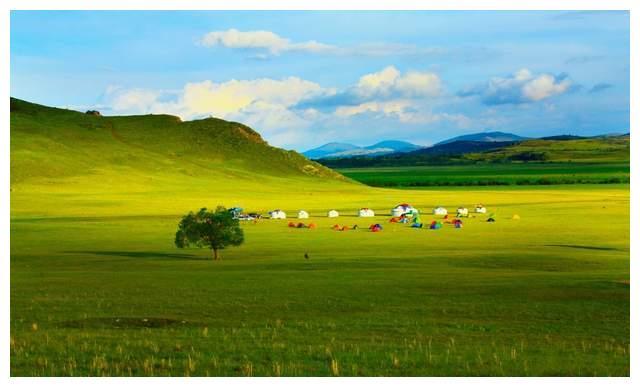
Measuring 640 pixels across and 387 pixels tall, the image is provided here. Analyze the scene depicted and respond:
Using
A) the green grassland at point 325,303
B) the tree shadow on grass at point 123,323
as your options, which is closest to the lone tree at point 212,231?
the green grassland at point 325,303

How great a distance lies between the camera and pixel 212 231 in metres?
68.8

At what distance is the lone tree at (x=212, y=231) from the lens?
2699 inches

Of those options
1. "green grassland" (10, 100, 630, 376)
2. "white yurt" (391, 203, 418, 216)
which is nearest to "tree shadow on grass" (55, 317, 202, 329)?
"green grassland" (10, 100, 630, 376)

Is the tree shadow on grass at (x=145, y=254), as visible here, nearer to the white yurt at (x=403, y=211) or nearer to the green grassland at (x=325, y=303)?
the green grassland at (x=325, y=303)

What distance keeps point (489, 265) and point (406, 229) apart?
38609mm

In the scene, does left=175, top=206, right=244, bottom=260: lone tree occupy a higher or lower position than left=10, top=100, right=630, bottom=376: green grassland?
higher

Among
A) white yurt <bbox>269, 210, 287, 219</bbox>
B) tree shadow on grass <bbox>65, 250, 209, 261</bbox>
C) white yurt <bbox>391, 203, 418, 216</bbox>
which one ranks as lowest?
tree shadow on grass <bbox>65, 250, 209, 261</bbox>

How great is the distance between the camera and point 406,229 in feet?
318

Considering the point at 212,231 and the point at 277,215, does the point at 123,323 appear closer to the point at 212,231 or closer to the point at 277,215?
the point at 212,231

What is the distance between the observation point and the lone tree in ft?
225

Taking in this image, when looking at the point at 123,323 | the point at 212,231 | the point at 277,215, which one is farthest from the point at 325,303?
the point at 277,215

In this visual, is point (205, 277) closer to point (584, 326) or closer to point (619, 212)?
point (584, 326)

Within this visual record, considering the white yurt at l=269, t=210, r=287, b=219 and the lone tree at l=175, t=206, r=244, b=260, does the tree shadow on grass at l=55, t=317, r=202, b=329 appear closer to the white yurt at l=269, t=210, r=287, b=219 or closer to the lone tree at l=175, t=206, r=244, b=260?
the lone tree at l=175, t=206, r=244, b=260

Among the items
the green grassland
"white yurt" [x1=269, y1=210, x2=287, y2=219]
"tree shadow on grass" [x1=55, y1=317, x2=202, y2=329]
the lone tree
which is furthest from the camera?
"white yurt" [x1=269, y1=210, x2=287, y2=219]
